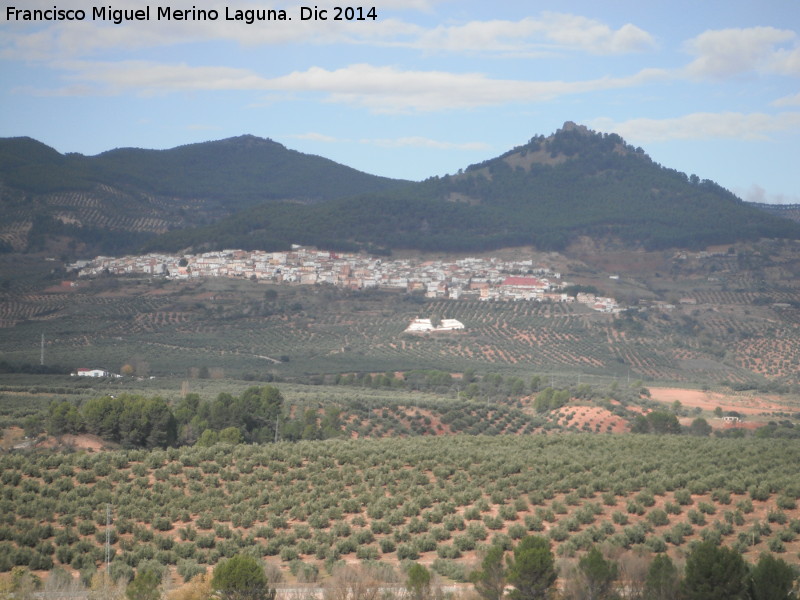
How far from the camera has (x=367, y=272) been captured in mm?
91250

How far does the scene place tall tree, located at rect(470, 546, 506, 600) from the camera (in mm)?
16359

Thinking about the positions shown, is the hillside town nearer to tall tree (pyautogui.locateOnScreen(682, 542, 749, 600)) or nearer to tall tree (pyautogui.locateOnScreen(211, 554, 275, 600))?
tall tree (pyautogui.locateOnScreen(682, 542, 749, 600))

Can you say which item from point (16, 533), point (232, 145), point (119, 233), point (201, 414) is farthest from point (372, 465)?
point (232, 145)

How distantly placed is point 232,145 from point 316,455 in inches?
5833

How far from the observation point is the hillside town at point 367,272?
83.2 meters

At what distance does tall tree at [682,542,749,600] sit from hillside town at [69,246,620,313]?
6203cm

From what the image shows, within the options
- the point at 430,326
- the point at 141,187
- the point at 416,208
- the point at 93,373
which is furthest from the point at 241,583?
the point at 141,187

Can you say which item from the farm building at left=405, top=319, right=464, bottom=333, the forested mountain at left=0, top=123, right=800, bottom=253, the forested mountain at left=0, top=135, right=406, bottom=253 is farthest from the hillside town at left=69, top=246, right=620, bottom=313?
the forested mountain at left=0, top=135, right=406, bottom=253

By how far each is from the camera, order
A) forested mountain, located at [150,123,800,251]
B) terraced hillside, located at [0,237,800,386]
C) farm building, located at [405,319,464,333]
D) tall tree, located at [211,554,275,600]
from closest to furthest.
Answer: tall tree, located at [211,554,275,600], terraced hillside, located at [0,237,800,386], farm building, located at [405,319,464,333], forested mountain, located at [150,123,800,251]

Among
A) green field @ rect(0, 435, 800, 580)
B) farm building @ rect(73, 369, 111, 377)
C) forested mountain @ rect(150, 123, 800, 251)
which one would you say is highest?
forested mountain @ rect(150, 123, 800, 251)

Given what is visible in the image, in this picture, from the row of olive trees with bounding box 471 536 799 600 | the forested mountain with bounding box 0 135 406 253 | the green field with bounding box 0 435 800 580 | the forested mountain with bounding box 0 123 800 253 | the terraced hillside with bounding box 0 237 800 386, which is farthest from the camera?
the forested mountain with bounding box 0 135 406 253

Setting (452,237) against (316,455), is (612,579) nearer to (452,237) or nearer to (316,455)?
(316,455)

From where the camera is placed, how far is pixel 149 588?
15.8 m

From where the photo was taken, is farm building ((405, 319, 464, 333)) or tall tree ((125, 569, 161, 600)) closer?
tall tree ((125, 569, 161, 600))
